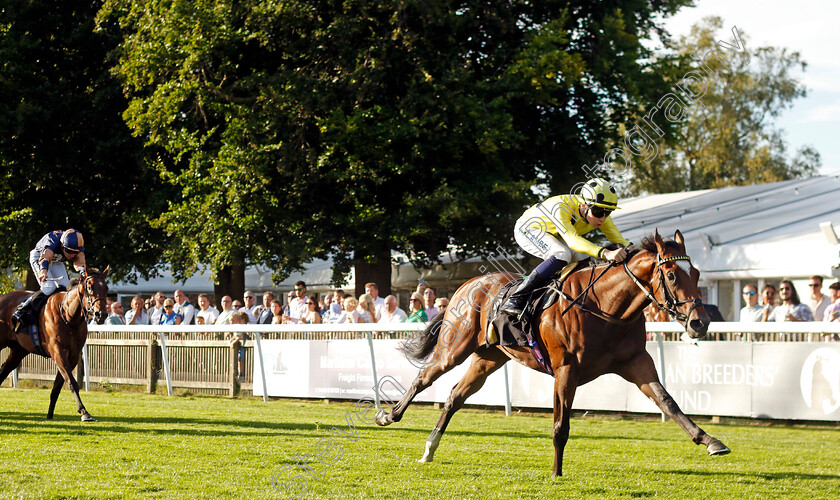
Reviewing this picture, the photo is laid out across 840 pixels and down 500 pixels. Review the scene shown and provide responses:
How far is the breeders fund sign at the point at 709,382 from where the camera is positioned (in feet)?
32.9

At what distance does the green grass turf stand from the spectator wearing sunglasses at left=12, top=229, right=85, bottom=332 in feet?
3.64

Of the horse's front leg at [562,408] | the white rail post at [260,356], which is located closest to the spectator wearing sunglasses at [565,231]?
the horse's front leg at [562,408]

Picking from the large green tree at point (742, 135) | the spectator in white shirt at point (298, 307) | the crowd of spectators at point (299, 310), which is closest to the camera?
the crowd of spectators at point (299, 310)

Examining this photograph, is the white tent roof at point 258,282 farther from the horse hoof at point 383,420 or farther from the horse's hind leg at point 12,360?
the horse hoof at point 383,420

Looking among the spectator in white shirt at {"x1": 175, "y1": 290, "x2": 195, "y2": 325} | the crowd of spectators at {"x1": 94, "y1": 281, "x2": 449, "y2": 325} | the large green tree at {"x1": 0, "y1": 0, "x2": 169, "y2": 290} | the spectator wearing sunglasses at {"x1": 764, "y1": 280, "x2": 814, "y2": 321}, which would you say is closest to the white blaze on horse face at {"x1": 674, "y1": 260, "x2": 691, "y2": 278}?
the crowd of spectators at {"x1": 94, "y1": 281, "x2": 449, "y2": 325}

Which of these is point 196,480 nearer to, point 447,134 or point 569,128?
point 447,134

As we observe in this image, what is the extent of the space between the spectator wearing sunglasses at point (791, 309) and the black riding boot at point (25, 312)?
813cm

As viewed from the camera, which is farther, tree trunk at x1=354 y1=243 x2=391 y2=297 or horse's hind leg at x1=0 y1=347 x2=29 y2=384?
tree trunk at x1=354 y1=243 x2=391 y2=297

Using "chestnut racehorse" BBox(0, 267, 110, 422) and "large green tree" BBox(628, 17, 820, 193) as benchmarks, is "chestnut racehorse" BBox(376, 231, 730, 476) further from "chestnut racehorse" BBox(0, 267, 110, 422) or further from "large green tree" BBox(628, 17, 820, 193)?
"large green tree" BBox(628, 17, 820, 193)

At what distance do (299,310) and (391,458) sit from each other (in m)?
8.12

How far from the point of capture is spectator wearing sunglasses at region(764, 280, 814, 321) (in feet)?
35.8

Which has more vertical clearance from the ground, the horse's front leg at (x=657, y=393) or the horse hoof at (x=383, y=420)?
the horse's front leg at (x=657, y=393)

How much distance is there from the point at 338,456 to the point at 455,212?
32.7 ft

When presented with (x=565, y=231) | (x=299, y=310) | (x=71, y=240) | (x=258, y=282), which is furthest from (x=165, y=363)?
(x=258, y=282)
